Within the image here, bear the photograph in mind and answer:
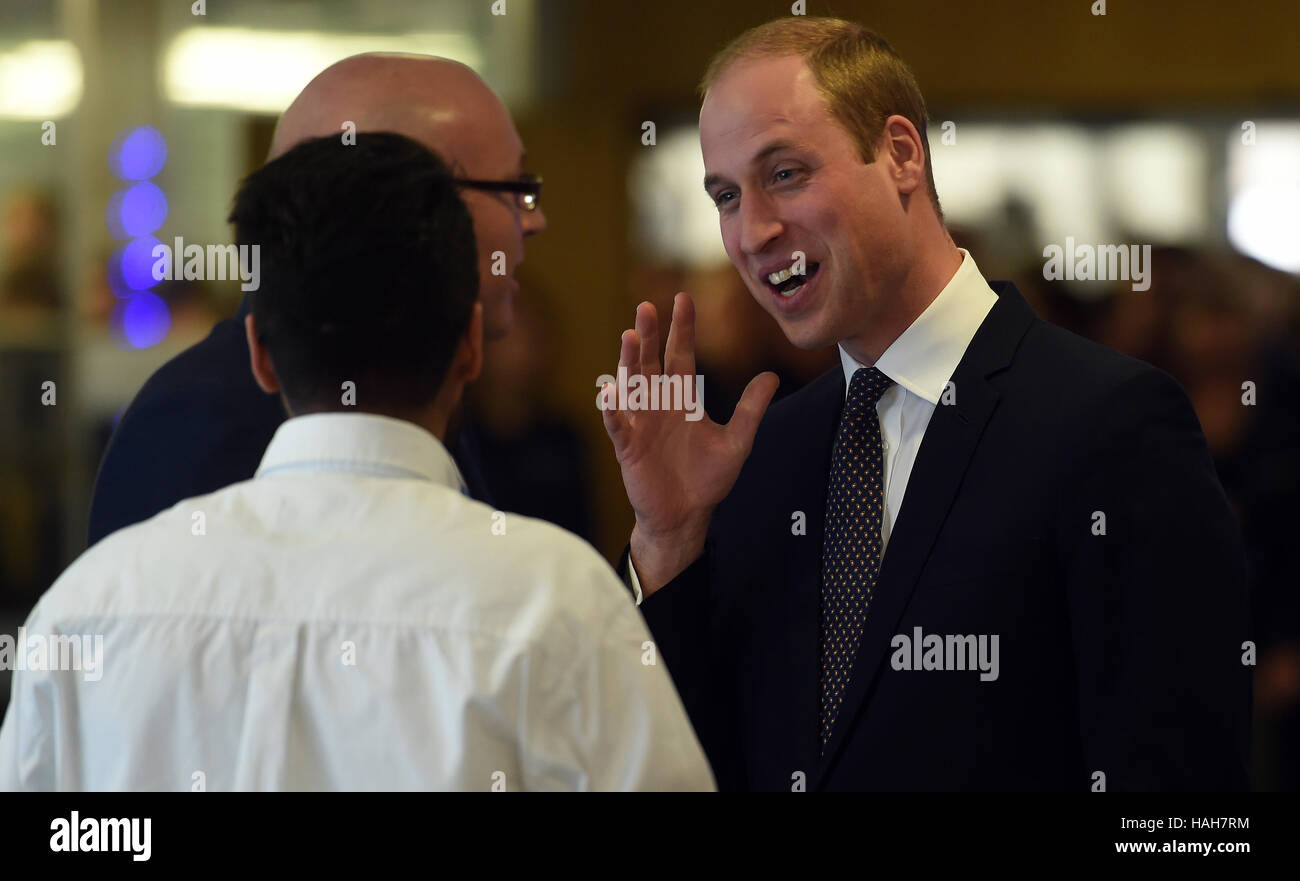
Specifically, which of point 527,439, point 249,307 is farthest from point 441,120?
point 527,439

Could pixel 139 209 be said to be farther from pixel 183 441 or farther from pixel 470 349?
pixel 470 349

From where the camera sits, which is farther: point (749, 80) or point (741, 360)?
point (741, 360)

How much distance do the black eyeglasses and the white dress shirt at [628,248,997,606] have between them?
0.68 metres

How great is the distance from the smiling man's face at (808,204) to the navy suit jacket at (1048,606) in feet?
0.50

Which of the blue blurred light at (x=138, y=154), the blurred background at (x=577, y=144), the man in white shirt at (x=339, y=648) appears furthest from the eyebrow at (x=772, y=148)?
the blue blurred light at (x=138, y=154)

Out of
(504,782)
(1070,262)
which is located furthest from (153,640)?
(1070,262)

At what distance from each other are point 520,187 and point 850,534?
0.79 meters

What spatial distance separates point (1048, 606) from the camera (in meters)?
1.47

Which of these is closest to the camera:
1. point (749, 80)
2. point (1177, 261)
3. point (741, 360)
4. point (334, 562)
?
point (334, 562)

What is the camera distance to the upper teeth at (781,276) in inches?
65.9

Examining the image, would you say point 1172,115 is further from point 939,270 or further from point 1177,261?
point 939,270

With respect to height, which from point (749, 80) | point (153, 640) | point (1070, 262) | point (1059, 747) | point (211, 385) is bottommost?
point (1059, 747)

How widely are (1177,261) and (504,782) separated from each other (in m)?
3.06
